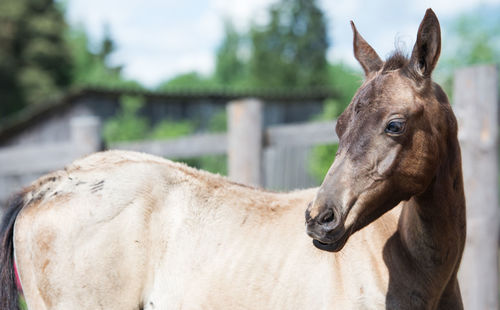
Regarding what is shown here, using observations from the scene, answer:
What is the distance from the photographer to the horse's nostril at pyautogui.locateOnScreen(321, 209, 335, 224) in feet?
7.50

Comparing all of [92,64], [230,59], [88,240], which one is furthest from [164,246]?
[230,59]

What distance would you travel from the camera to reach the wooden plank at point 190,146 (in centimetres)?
523

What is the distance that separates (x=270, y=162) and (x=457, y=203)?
10397 millimetres

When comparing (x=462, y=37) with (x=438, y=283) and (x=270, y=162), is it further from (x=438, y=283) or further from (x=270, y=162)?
(x=438, y=283)

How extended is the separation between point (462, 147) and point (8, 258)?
11.2 ft

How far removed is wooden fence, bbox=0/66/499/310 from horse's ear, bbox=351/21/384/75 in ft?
6.06

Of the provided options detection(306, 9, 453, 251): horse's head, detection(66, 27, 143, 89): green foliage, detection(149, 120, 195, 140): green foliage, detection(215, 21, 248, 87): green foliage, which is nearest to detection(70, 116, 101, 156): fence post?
detection(306, 9, 453, 251): horse's head

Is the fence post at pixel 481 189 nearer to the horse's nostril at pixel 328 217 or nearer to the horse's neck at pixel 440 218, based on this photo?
the horse's neck at pixel 440 218

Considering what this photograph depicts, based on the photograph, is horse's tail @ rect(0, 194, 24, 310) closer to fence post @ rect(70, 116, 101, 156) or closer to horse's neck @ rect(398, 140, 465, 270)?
horse's neck @ rect(398, 140, 465, 270)

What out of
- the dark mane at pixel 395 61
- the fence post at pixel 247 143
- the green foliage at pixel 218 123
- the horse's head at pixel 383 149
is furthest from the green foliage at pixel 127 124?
the horse's head at pixel 383 149

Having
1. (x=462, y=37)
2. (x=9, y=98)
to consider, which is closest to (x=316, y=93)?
(x=462, y=37)

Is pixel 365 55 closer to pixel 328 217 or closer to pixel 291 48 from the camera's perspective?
pixel 328 217

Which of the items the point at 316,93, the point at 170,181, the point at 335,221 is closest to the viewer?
the point at 335,221

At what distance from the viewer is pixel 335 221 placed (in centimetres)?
229
